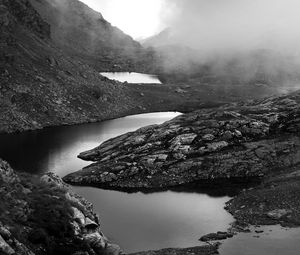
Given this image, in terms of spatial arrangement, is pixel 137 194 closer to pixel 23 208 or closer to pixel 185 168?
pixel 185 168

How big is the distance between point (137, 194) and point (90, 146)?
36908 millimetres

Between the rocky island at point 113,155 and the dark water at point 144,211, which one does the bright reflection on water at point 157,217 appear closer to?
the dark water at point 144,211

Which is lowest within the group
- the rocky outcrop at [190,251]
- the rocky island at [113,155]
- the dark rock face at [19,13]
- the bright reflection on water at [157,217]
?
the rocky outcrop at [190,251]

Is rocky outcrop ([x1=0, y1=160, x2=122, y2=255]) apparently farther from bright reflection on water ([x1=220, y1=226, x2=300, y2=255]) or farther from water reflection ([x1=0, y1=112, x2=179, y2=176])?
water reflection ([x1=0, y1=112, x2=179, y2=176])

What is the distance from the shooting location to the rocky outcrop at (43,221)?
40.5m

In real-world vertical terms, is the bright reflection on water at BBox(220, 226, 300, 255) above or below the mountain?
below

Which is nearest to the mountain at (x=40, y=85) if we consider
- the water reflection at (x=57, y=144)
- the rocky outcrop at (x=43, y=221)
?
the water reflection at (x=57, y=144)

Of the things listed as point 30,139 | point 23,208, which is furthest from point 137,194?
point 30,139

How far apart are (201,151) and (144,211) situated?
101 ft

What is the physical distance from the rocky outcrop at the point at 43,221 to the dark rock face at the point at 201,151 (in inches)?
1371

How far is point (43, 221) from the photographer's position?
44500 millimetres

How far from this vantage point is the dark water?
55094 millimetres

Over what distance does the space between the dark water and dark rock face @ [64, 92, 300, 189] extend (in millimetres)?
6289

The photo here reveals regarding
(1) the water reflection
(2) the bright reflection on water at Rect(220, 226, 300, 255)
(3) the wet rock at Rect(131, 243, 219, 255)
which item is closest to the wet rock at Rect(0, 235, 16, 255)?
(3) the wet rock at Rect(131, 243, 219, 255)
